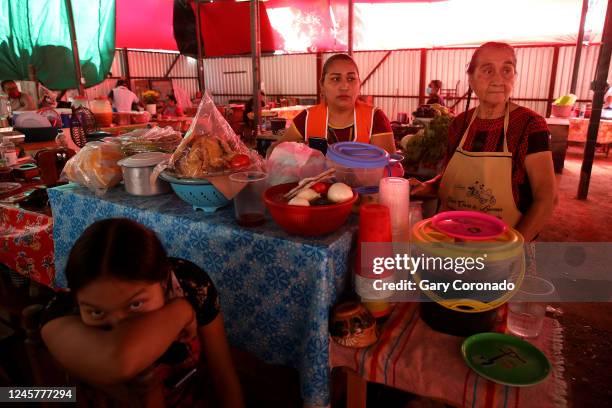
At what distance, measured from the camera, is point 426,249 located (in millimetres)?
1180

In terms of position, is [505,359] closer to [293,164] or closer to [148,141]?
[293,164]

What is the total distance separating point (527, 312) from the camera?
137 centimetres

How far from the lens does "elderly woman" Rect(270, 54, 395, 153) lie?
2.24m

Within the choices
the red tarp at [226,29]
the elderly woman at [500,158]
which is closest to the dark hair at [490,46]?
the elderly woman at [500,158]

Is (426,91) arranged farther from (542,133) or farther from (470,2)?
(542,133)

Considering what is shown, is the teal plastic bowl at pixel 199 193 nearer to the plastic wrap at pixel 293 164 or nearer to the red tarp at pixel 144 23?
the plastic wrap at pixel 293 164

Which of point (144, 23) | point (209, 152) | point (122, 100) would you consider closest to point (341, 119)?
point (209, 152)

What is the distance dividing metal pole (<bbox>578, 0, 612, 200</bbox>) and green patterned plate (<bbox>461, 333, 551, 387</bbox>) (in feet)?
18.8

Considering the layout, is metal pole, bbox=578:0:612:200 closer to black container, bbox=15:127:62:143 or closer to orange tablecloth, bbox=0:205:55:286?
orange tablecloth, bbox=0:205:55:286

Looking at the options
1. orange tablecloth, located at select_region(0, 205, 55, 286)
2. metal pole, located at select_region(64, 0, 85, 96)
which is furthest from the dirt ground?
metal pole, located at select_region(64, 0, 85, 96)

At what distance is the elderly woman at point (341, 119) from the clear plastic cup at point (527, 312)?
118cm

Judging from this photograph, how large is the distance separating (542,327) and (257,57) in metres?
4.21

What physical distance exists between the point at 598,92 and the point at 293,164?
5970 mm

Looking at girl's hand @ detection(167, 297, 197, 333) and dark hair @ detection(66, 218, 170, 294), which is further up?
dark hair @ detection(66, 218, 170, 294)
